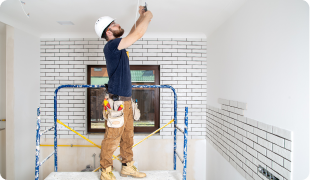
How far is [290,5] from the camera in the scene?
136 cm

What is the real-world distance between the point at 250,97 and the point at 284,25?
31.4 inches

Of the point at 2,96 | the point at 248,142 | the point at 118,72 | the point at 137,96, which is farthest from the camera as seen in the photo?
the point at 137,96

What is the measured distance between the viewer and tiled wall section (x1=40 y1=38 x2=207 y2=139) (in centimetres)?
329

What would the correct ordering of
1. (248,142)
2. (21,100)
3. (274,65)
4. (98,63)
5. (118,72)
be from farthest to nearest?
(98,63) < (21,100) < (248,142) < (118,72) < (274,65)

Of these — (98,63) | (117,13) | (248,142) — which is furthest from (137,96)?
(248,142)

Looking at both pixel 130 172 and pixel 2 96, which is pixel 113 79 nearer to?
pixel 130 172

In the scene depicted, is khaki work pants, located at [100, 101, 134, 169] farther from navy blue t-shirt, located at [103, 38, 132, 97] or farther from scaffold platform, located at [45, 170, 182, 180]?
scaffold platform, located at [45, 170, 182, 180]

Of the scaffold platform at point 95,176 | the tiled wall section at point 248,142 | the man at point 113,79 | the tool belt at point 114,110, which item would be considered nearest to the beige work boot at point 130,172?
the scaffold platform at point 95,176

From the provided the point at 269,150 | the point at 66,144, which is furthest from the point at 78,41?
the point at 269,150

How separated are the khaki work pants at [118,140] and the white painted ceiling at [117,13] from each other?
4.32 ft

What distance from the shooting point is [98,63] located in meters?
3.29

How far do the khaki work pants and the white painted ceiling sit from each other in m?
1.32

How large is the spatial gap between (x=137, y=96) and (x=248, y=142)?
2.10 m

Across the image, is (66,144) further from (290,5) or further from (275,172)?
(290,5)
